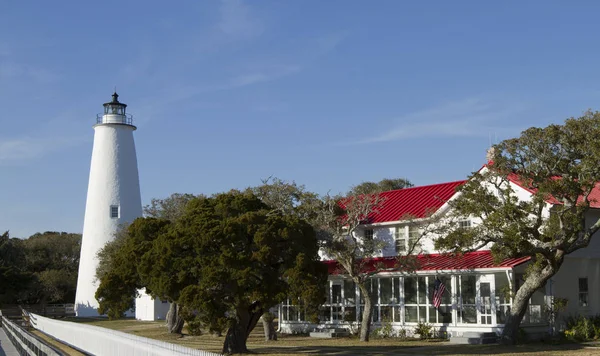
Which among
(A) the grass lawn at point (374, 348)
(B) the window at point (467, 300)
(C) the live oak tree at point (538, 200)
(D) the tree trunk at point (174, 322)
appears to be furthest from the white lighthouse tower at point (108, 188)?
(C) the live oak tree at point (538, 200)

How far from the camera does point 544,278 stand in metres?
26.4

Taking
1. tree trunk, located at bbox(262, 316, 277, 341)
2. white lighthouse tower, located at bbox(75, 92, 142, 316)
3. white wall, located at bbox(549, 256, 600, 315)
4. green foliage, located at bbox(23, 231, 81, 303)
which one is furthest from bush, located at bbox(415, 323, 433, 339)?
green foliage, located at bbox(23, 231, 81, 303)

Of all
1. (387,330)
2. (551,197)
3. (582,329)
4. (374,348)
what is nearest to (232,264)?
(374,348)

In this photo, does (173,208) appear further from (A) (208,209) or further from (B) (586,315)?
(B) (586,315)

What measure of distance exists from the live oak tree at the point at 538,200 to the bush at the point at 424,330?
4053 millimetres

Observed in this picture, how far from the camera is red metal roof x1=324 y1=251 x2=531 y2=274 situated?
94.6 ft

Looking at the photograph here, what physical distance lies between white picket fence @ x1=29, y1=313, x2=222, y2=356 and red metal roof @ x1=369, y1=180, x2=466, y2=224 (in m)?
14.6

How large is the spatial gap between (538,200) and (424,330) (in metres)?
7.98

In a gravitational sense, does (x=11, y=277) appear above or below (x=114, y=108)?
below

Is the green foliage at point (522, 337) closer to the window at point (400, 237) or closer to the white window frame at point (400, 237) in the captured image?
the white window frame at point (400, 237)

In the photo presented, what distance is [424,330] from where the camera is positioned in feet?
99.6

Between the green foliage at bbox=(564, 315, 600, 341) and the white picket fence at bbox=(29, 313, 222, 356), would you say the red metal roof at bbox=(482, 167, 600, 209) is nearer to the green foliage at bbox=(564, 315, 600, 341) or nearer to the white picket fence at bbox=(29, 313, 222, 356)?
the green foliage at bbox=(564, 315, 600, 341)

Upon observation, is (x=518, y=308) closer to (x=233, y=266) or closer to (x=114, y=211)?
(x=233, y=266)

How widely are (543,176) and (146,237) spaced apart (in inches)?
533
